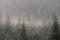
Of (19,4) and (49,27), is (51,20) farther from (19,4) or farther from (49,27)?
(19,4)

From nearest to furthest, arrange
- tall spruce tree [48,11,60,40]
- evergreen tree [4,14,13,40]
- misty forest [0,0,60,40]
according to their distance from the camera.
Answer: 1. tall spruce tree [48,11,60,40]
2. misty forest [0,0,60,40]
3. evergreen tree [4,14,13,40]

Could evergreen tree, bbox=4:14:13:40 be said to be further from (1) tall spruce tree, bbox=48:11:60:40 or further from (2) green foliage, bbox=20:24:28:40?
(1) tall spruce tree, bbox=48:11:60:40

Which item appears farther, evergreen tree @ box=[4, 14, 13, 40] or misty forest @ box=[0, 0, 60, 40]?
evergreen tree @ box=[4, 14, 13, 40]

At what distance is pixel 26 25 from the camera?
4305mm

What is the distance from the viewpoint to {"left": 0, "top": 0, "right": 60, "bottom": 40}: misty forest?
4.16 m

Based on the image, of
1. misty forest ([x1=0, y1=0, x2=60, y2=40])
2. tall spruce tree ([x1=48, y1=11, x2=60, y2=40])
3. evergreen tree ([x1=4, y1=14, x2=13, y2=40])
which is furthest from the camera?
evergreen tree ([x1=4, y1=14, x2=13, y2=40])

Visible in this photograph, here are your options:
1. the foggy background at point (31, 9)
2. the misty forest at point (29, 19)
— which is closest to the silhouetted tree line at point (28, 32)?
the misty forest at point (29, 19)

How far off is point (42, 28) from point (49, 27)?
19cm

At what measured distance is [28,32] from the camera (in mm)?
4238

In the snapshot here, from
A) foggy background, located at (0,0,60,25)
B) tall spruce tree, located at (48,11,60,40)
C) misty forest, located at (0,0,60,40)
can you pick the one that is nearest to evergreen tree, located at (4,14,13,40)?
misty forest, located at (0,0,60,40)

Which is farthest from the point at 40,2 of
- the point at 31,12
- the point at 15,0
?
the point at 15,0

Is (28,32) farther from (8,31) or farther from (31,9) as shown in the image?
(31,9)

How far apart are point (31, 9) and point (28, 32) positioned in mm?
660

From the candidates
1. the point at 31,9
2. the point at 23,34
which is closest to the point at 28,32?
the point at 23,34
